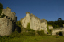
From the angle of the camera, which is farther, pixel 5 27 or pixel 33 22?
pixel 33 22

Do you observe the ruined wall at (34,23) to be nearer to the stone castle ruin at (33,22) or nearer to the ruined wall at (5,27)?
the stone castle ruin at (33,22)

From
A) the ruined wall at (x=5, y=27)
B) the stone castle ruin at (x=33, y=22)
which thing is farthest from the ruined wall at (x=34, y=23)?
the ruined wall at (x=5, y=27)

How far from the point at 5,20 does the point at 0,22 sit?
1089 mm

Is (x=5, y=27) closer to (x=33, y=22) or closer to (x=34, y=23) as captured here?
(x=33, y=22)

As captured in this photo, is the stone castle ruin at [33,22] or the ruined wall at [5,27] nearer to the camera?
the ruined wall at [5,27]

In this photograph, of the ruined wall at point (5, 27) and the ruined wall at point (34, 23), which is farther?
the ruined wall at point (34, 23)

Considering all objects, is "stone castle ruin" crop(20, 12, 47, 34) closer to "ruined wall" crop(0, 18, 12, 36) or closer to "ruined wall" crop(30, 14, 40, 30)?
"ruined wall" crop(30, 14, 40, 30)

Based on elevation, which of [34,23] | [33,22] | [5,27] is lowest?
[5,27]

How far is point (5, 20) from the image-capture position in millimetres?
15047

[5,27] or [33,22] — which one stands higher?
[33,22]

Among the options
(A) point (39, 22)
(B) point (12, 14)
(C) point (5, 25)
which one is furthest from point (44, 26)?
(C) point (5, 25)

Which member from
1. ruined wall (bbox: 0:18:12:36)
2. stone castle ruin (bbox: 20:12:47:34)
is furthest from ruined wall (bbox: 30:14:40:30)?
ruined wall (bbox: 0:18:12:36)

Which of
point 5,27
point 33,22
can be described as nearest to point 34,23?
point 33,22

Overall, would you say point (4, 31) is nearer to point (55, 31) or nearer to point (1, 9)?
point (1, 9)
